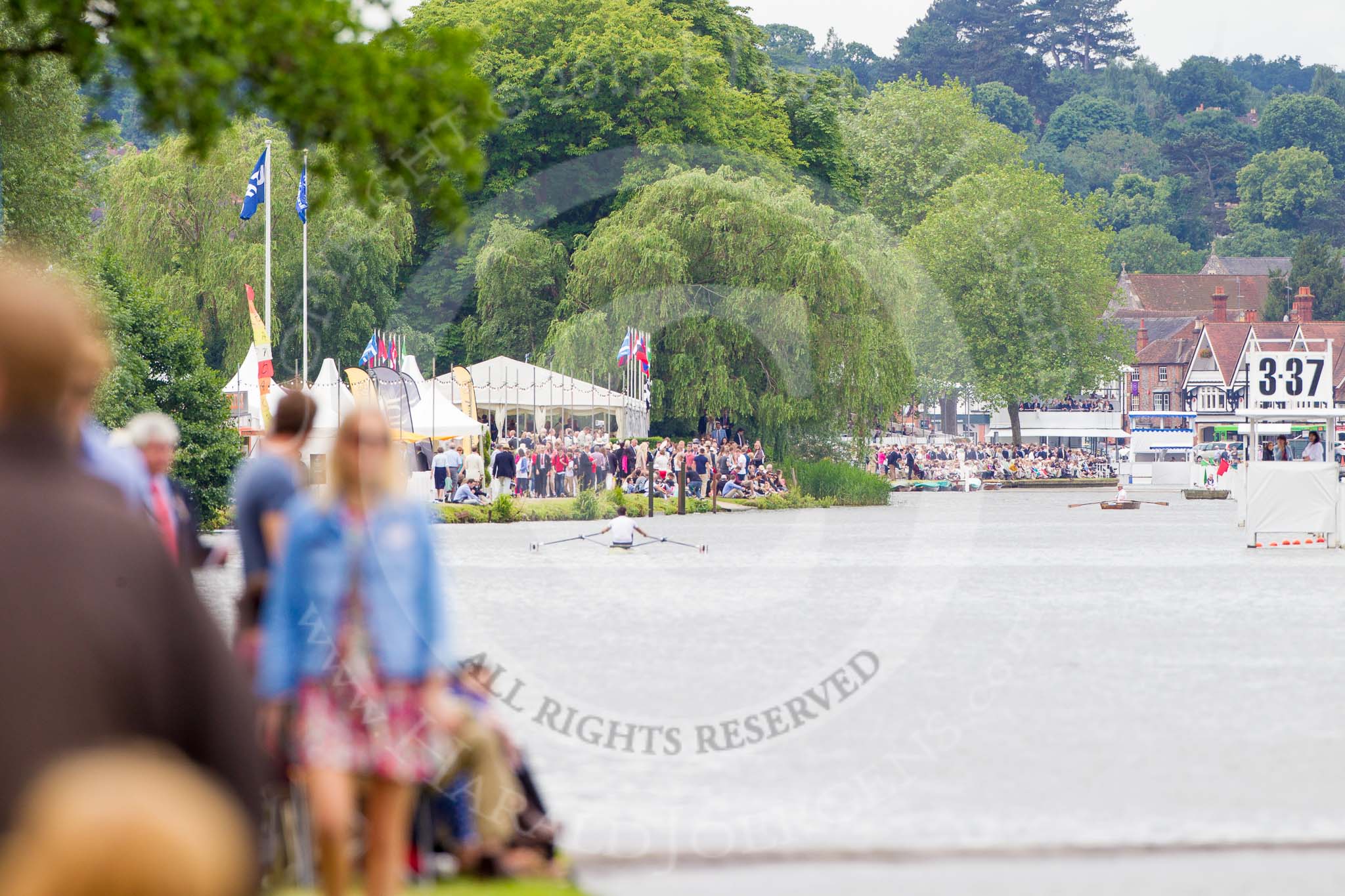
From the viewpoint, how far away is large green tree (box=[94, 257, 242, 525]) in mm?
31859

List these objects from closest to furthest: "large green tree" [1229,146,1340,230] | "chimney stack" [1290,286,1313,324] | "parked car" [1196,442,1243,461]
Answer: "parked car" [1196,442,1243,461] → "chimney stack" [1290,286,1313,324] → "large green tree" [1229,146,1340,230]

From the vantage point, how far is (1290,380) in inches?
1219

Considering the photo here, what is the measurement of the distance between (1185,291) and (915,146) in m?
56.8

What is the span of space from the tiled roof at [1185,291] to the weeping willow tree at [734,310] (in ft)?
319

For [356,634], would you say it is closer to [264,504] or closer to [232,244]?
[264,504]

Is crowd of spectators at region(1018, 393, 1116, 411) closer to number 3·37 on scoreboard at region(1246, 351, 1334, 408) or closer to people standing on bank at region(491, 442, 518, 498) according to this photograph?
people standing on bank at region(491, 442, 518, 498)

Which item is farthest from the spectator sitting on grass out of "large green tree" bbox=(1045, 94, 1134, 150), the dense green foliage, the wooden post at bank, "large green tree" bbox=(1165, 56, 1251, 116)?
"large green tree" bbox=(1165, 56, 1251, 116)

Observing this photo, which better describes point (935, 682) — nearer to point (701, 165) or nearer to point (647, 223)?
point (647, 223)

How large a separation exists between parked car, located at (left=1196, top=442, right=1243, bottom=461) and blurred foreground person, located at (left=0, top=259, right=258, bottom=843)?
67.9m

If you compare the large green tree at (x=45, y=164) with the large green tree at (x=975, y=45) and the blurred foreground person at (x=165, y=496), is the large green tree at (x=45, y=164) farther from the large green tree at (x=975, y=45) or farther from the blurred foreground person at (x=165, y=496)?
the large green tree at (x=975, y=45)

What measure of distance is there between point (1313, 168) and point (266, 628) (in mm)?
158088

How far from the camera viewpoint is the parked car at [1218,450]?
7231 cm

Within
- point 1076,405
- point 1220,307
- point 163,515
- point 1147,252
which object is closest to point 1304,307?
point 1220,307

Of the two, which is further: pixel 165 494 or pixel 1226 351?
pixel 1226 351
